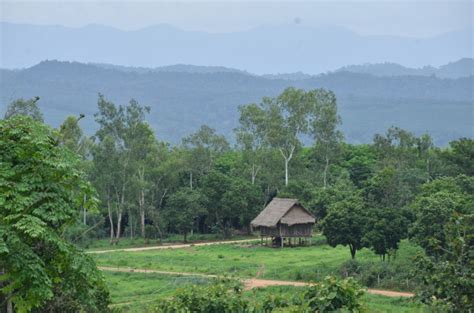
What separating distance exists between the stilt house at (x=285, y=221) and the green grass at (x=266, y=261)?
4.23 feet

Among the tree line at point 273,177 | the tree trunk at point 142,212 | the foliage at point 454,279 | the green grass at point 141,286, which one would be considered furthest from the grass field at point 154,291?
the tree trunk at point 142,212

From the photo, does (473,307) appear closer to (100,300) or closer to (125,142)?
(100,300)

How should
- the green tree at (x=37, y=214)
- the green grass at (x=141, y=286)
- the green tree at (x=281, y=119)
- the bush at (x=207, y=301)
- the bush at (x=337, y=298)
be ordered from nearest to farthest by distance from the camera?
1. the green tree at (x=37, y=214)
2. the bush at (x=337, y=298)
3. the bush at (x=207, y=301)
4. the green grass at (x=141, y=286)
5. the green tree at (x=281, y=119)

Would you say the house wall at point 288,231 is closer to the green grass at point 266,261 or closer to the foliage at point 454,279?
the green grass at point 266,261

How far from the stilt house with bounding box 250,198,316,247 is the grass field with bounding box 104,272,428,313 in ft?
46.9

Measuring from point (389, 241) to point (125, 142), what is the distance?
77.3 ft

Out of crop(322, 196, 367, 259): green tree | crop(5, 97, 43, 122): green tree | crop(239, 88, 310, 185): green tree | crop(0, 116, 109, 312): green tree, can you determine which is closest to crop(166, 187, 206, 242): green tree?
crop(239, 88, 310, 185): green tree

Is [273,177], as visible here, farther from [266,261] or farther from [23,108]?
[23,108]

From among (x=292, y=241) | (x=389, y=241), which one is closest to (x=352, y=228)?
(x=389, y=241)

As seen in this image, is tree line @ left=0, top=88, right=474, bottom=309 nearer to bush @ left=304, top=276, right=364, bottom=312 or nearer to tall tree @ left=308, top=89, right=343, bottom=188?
tall tree @ left=308, top=89, right=343, bottom=188

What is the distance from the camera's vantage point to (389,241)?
31.2 meters

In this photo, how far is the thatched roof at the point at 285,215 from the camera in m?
45.4

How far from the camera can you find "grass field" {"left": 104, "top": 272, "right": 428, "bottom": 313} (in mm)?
23555

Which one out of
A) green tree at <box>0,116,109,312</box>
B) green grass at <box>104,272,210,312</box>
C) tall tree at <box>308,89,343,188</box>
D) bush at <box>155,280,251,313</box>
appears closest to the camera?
green tree at <box>0,116,109,312</box>
